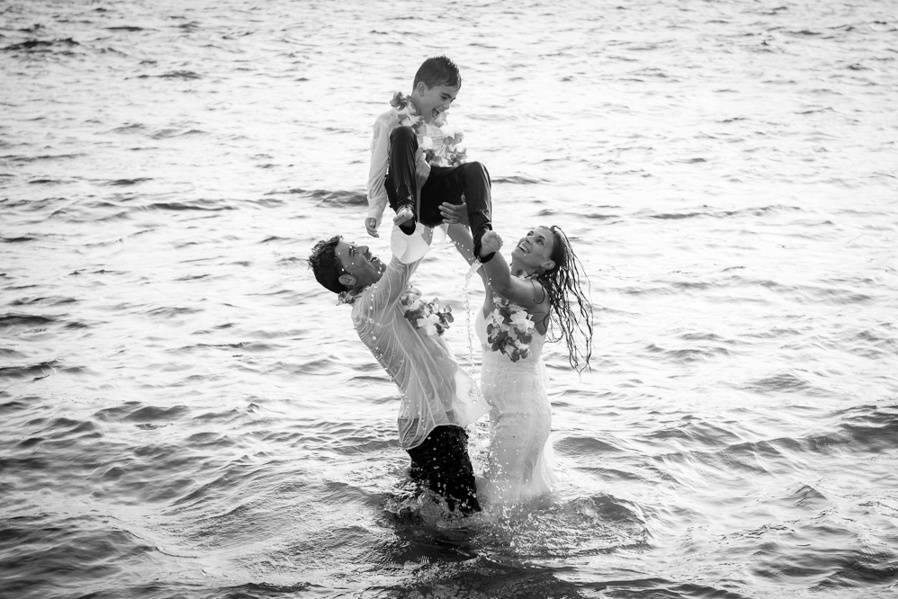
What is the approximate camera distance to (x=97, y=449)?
10383mm

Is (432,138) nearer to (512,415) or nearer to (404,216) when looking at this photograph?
(404,216)

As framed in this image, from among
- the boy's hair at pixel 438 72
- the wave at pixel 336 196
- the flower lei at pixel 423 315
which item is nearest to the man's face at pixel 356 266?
the flower lei at pixel 423 315

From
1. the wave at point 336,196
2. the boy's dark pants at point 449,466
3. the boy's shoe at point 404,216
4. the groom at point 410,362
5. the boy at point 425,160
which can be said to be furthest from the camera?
the wave at point 336,196

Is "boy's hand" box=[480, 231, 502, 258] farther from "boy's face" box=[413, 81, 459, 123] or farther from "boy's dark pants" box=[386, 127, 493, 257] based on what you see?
"boy's face" box=[413, 81, 459, 123]

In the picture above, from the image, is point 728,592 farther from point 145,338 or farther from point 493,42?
point 493,42

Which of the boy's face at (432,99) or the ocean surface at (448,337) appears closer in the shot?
the boy's face at (432,99)

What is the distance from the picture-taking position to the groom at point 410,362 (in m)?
8.59

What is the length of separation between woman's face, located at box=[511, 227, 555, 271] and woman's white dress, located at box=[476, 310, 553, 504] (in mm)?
534

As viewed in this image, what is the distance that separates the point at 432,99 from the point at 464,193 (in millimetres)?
774

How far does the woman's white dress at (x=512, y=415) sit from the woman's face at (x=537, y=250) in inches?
21.0

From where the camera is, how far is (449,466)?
8930 millimetres

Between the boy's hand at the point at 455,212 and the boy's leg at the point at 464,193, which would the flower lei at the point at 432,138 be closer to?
the boy's leg at the point at 464,193

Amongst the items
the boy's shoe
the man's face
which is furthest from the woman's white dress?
the boy's shoe

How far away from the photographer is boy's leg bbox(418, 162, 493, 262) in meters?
7.88
